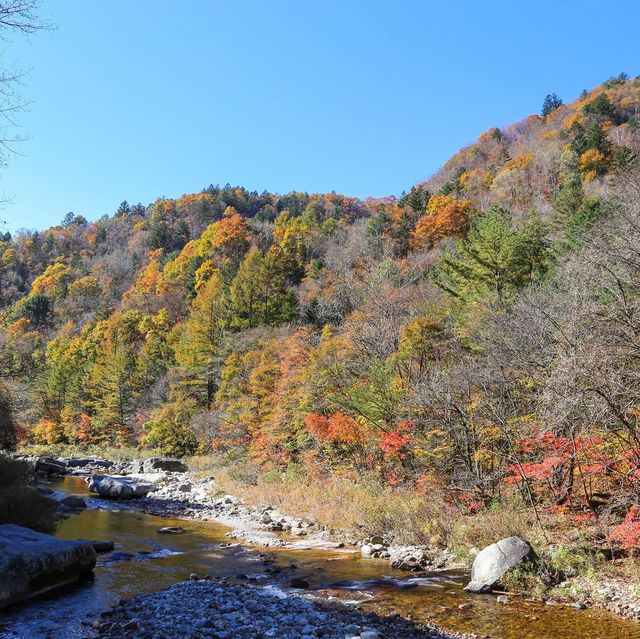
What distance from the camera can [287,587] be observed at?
35.3ft

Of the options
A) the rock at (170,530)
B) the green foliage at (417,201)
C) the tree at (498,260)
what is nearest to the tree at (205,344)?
the tree at (498,260)

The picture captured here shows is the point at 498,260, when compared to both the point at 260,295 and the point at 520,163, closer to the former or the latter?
the point at 260,295

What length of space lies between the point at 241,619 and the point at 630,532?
768cm

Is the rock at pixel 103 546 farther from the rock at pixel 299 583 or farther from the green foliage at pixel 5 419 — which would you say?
the green foliage at pixel 5 419

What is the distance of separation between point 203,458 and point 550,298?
25.3 m

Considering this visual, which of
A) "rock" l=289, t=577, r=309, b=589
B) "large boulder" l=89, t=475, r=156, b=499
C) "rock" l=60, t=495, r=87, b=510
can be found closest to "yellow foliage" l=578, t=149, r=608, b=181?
"large boulder" l=89, t=475, r=156, b=499

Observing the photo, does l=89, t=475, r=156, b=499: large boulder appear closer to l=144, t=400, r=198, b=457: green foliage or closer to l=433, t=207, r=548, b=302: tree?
l=144, t=400, r=198, b=457: green foliage

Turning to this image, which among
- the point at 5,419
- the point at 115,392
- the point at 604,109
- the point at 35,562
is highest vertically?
the point at 604,109

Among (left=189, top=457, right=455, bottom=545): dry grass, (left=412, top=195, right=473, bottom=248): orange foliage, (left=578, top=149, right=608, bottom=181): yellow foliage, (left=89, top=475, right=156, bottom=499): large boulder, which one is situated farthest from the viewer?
(left=412, top=195, right=473, bottom=248): orange foliage

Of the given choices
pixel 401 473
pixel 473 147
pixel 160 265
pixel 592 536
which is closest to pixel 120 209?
pixel 160 265

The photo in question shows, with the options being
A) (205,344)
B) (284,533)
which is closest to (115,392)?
(205,344)

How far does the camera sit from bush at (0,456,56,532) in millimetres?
14523

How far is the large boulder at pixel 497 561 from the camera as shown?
33.0 ft

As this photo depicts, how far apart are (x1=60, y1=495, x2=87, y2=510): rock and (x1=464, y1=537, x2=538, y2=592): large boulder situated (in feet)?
53.3
